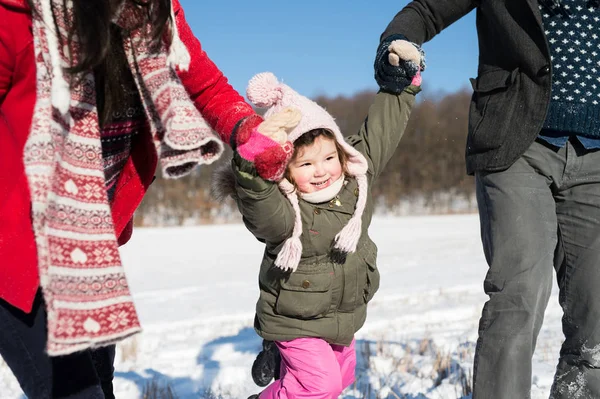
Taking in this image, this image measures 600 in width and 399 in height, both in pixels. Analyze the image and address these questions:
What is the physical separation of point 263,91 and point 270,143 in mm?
705

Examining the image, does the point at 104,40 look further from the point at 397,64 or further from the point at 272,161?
the point at 397,64

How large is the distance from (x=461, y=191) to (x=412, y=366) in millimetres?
16350

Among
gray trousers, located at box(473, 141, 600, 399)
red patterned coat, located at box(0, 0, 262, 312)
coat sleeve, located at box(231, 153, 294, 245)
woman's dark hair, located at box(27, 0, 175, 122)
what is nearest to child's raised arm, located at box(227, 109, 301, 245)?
coat sleeve, located at box(231, 153, 294, 245)

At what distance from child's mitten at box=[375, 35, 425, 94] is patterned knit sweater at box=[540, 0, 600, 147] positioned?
498 mm

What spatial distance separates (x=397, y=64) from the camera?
2.73 metres

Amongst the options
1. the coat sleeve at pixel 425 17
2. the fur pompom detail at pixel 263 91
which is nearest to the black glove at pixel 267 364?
the fur pompom detail at pixel 263 91

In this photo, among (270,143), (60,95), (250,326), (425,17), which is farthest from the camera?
(250,326)

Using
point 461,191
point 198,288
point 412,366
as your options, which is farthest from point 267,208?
point 461,191

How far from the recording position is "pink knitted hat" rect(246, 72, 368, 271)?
2.56 metres

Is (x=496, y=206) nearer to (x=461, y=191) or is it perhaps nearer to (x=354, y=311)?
(x=354, y=311)

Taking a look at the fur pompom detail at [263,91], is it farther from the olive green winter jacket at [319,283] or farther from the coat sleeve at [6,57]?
the coat sleeve at [6,57]

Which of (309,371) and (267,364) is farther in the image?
(267,364)

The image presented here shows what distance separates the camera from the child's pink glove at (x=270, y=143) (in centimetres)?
208

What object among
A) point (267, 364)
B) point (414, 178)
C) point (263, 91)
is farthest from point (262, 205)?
point (414, 178)
